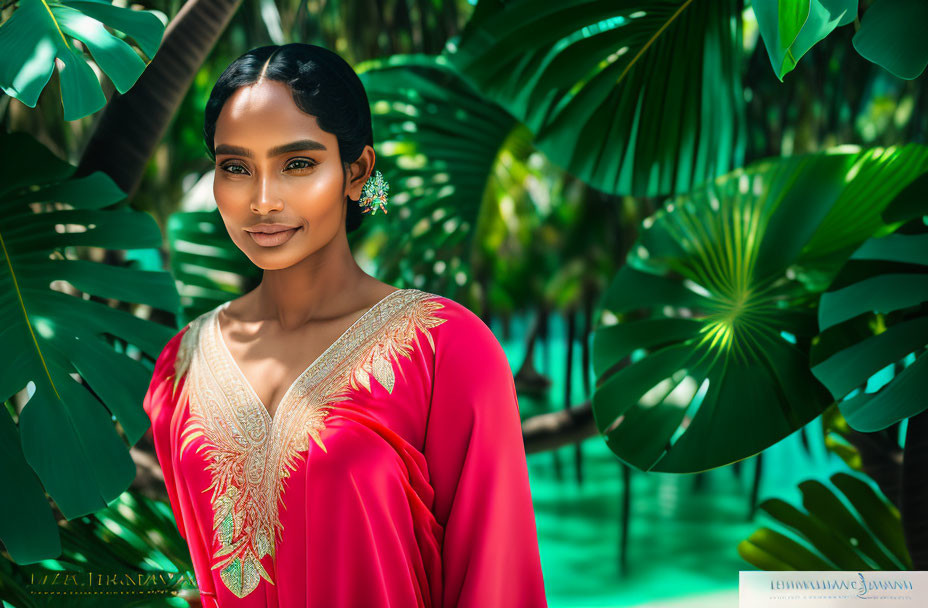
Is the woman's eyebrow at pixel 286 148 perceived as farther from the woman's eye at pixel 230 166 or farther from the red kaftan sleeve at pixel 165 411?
the red kaftan sleeve at pixel 165 411

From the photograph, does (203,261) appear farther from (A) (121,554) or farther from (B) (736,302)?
(B) (736,302)

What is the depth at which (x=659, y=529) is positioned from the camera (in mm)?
5641

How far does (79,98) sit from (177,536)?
3.21 ft

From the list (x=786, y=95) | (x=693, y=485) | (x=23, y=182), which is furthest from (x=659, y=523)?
(x=23, y=182)

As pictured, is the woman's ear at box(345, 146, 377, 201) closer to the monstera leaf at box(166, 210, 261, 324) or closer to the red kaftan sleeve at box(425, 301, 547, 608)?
the red kaftan sleeve at box(425, 301, 547, 608)

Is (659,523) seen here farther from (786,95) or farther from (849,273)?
(849,273)

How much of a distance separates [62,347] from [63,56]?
471mm

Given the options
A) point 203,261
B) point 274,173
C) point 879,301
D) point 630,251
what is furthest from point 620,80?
point 203,261

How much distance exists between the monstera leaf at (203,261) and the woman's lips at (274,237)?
85 cm

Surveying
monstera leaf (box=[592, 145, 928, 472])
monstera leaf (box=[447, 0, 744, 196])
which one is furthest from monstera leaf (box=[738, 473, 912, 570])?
monstera leaf (box=[447, 0, 744, 196])

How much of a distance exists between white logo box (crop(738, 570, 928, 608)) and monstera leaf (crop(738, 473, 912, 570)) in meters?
A: 0.54

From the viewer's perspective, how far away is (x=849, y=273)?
4.41 ft

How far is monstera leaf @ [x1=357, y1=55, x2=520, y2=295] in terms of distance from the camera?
5.98 ft

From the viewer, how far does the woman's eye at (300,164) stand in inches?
33.8
